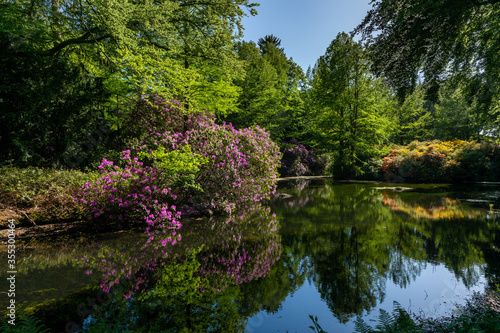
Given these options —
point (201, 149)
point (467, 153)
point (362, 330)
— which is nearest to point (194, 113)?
point (201, 149)

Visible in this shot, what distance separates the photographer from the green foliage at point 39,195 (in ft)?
20.7

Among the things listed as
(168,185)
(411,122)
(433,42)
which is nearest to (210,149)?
(168,185)

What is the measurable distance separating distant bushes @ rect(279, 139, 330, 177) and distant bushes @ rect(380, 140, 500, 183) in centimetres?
977

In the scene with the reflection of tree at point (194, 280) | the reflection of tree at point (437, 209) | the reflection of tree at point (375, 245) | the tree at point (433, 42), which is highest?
the tree at point (433, 42)

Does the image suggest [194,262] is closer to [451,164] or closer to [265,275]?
[265,275]

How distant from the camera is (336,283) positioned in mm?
3707

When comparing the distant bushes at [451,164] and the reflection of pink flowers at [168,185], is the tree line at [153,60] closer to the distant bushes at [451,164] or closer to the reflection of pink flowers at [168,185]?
the reflection of pink flowers at [168,185]

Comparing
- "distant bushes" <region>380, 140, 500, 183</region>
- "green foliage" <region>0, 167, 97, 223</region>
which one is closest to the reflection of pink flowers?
"green foliage" <region>0, 167, 97, 223</region>

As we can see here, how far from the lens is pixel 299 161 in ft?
87.6

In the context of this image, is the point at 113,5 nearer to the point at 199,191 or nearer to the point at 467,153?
the point at 199,191

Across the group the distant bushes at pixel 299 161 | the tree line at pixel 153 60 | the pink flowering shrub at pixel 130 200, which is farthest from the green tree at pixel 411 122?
the pink flowering shrub at pixel 130 200

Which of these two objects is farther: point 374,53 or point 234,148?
point 234,148

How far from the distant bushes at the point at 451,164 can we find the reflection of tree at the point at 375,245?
930 cm

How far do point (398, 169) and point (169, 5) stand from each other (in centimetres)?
1836
